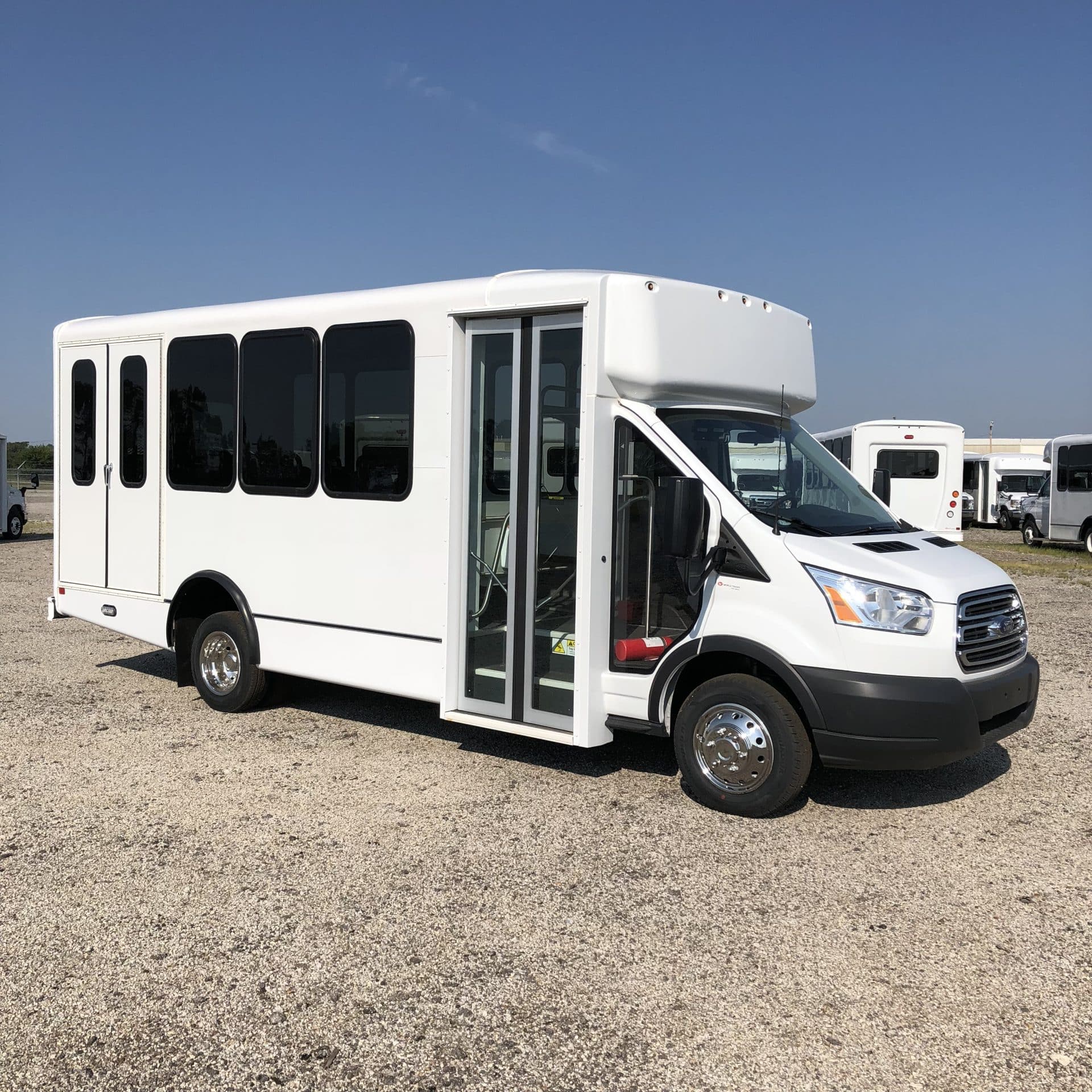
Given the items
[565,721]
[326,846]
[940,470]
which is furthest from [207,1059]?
[940,470]

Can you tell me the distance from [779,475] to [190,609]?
4.49 metres

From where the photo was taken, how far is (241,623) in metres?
7.63

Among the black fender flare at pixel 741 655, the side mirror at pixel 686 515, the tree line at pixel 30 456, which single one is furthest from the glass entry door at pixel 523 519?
the tree line at pixel 30 456

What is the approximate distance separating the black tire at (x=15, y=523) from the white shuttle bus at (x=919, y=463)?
59.1ft

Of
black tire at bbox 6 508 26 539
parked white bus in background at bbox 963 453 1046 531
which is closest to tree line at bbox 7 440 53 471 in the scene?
black tire at bbox 6 508 26 539

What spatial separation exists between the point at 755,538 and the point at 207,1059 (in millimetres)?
3420

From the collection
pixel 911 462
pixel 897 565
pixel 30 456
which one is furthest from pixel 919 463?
pixel 30 456

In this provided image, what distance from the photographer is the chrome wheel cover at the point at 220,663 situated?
7812mm

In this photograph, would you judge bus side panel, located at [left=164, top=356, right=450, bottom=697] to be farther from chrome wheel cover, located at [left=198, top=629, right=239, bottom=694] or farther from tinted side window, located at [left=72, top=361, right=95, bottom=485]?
tinted side window, located at [left=72, top=361, right=95, bottom=485]

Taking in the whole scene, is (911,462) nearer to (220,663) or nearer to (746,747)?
(220,663)

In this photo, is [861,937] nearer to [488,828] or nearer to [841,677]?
[841,677]

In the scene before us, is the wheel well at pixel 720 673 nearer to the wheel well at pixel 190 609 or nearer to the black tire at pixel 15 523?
the wheel well at pixel 190 609

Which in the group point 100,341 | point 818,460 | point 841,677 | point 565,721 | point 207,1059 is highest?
point 100,341

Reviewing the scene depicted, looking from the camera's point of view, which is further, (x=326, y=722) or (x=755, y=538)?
(x=326, y=722)
